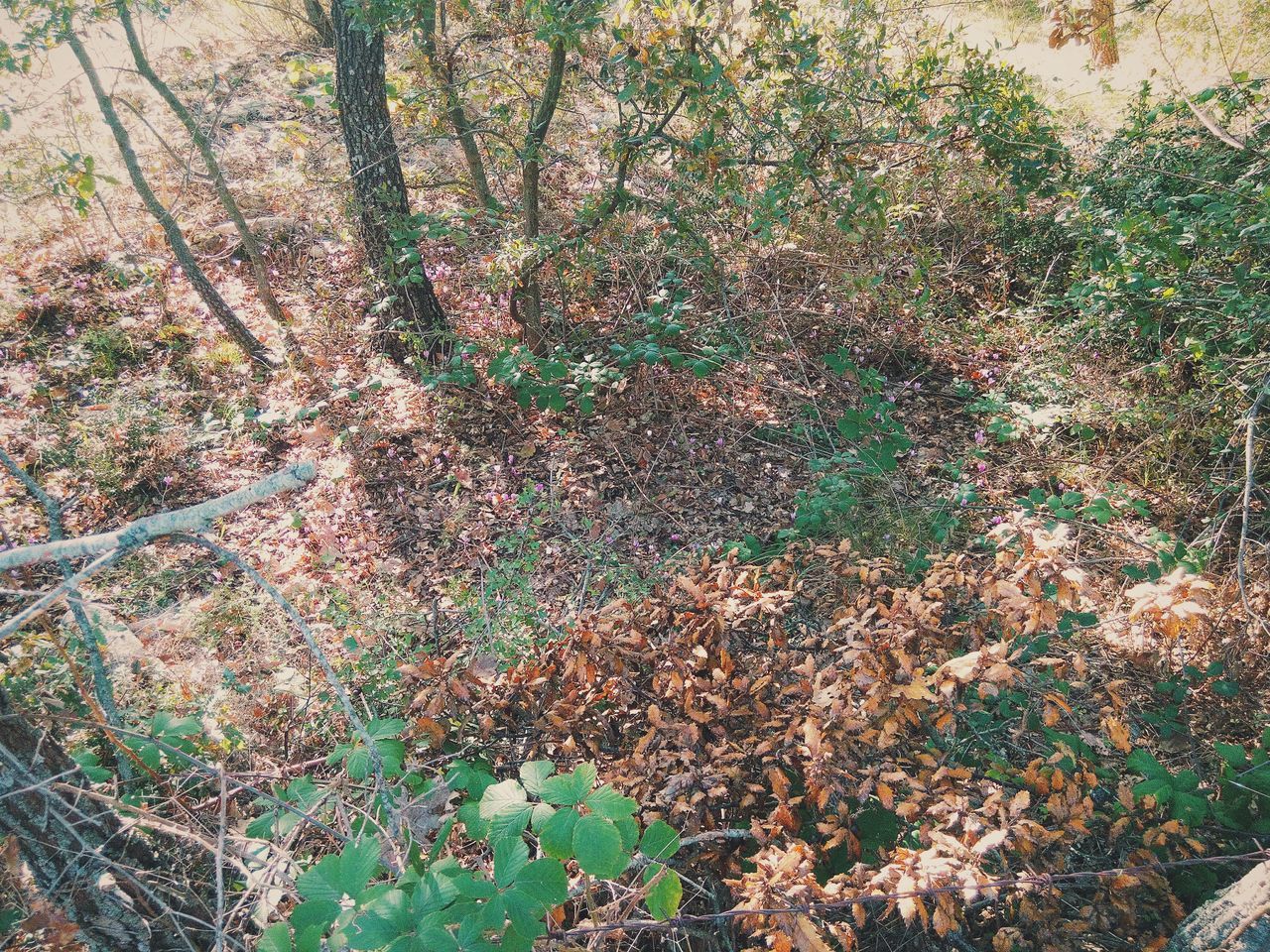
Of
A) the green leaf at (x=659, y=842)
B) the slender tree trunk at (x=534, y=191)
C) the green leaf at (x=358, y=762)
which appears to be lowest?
the green leaf at (x=659, y=842)

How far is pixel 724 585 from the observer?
204cm

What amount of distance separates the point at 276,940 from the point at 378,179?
4644 millimetres

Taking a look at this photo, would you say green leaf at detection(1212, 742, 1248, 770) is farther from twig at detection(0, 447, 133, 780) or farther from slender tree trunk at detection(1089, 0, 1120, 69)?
slender tree trunk at detection(1089, 0, 1120, 69)

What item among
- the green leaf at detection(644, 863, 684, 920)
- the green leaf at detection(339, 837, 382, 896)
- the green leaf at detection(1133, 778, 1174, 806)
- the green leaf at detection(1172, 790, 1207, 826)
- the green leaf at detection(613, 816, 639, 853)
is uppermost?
the green leaf at detection(339, 837, 382, 896)

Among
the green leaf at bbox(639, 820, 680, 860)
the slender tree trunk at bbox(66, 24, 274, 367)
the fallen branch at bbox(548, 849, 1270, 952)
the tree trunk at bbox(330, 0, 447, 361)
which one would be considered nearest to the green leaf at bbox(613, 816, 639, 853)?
the green leaf at bbox(639, 820, 680, 860)

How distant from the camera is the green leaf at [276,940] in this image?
118 cm

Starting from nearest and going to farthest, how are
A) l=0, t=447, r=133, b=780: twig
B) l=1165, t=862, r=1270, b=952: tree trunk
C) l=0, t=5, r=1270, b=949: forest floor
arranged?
l=1165, t=862, r=1270, b=952: tree trunk → l=0, t=447, r=133, b=780: twig → l=0, t=5, r=1270, b=949: forest floor

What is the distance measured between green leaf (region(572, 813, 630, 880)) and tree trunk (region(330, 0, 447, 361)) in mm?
3622

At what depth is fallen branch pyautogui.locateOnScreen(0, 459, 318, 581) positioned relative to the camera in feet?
3.30

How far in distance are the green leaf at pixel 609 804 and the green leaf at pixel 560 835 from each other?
5 centimetres

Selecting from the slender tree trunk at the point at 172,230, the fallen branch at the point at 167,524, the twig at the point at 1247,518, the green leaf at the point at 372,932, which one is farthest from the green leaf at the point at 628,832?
the slender tree trunk at the point at 172,230

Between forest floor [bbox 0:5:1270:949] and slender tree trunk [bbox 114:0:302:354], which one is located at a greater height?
slender tree trunk [bbox 114:0:302:354]

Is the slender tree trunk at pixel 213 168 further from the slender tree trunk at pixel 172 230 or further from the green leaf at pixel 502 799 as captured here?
the green leaf at pixel 502 799

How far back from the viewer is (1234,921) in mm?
1378
